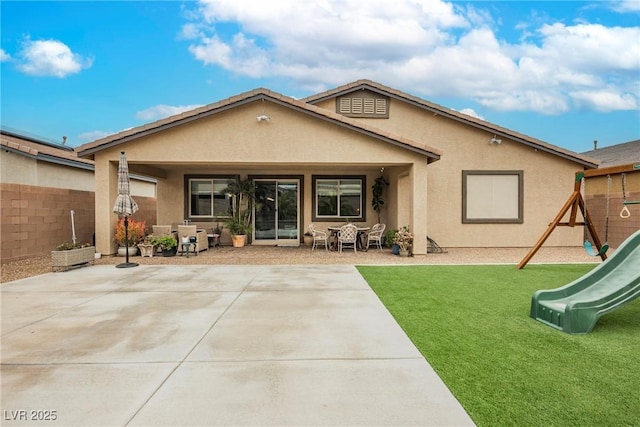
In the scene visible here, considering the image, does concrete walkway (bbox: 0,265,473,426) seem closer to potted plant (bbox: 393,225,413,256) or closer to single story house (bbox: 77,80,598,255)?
potted plant (bbox: 393,225,413,256)

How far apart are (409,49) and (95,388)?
1866 centimetres

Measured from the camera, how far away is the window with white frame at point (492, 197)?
13.5m

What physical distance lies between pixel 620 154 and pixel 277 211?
1883cm

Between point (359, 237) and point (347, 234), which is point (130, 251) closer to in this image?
point (347, 234)

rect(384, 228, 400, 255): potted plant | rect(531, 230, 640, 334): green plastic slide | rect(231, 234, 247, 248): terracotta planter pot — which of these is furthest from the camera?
rect(231, 234, 247, 248): terracotta planter pot

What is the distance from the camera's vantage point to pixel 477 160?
1349 cm

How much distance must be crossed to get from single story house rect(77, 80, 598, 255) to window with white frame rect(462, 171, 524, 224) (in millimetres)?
37

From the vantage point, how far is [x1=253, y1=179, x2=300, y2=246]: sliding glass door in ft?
47.6

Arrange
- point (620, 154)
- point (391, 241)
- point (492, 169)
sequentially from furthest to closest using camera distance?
point (620, 154), point (492, 169), point (391, 241)

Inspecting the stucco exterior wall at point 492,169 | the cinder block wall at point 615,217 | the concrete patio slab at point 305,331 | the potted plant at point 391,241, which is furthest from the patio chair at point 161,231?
the cinder block wall at point 615,217

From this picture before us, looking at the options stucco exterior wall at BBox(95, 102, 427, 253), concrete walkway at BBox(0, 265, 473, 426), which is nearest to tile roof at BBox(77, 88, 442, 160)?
stucco exterior wall at BBox(95, 102, 427, 253)

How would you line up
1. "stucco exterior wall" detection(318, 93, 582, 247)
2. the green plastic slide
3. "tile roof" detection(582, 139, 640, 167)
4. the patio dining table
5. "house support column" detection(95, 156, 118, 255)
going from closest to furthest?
the green plastic slide, "house support column" detection(95, 156, 118, 255), the patio dining table, "stucco exterior wall" detection(318, 93, 582, 247), "tile roof" detection(582, 139, 640, 167)

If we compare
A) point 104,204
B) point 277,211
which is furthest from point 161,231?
point 277,211

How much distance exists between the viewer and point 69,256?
8.91 metres
